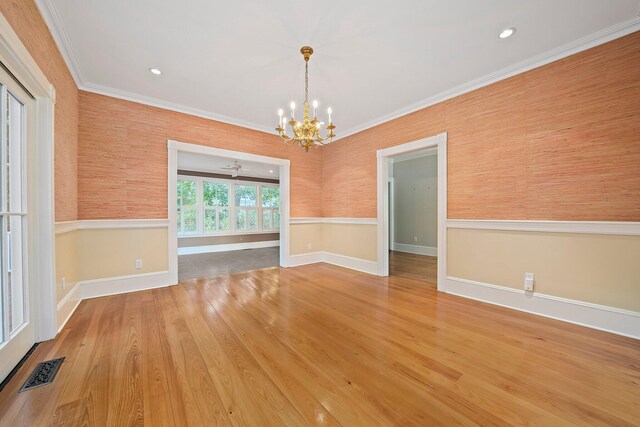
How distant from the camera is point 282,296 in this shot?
129 inches

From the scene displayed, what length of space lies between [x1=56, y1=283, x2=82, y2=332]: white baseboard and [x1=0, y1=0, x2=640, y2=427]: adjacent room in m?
0.05

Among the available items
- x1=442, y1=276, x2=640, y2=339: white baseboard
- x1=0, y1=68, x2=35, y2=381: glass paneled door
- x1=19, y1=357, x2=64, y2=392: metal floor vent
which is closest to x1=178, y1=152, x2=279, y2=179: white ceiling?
x1=0, y1=68, x2=35, y2=381: glass paneled door

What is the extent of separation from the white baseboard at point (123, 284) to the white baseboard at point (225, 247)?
13.1 feet

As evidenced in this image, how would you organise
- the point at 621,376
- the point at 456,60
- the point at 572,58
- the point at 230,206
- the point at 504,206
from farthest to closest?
the point at 230,206 → the point at 504,206 → the point at 456,60 → the point at 572,58 → the point at 621,376

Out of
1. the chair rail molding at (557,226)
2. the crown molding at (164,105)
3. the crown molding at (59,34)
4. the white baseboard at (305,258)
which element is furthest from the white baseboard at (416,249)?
the crown molding at (59,34)

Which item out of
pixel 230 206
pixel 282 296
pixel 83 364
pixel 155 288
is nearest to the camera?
pixel 83 364

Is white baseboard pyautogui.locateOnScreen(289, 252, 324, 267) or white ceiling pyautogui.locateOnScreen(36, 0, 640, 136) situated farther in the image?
white baseboard pyautogui.locateOnScreen(289, 252, 324, 267)

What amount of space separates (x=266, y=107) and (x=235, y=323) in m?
3.08

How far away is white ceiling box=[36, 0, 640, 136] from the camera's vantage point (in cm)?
200

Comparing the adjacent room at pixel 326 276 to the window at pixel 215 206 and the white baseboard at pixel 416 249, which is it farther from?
the window at pixel 215 206

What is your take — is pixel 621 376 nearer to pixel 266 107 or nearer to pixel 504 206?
pixel 504 206

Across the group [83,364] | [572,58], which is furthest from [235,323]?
[572,58]

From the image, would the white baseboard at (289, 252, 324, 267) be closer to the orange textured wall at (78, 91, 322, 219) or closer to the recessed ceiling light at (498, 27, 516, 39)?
the orange textured wall at (78, 91, 322, 219)

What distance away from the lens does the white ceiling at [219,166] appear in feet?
20.8
